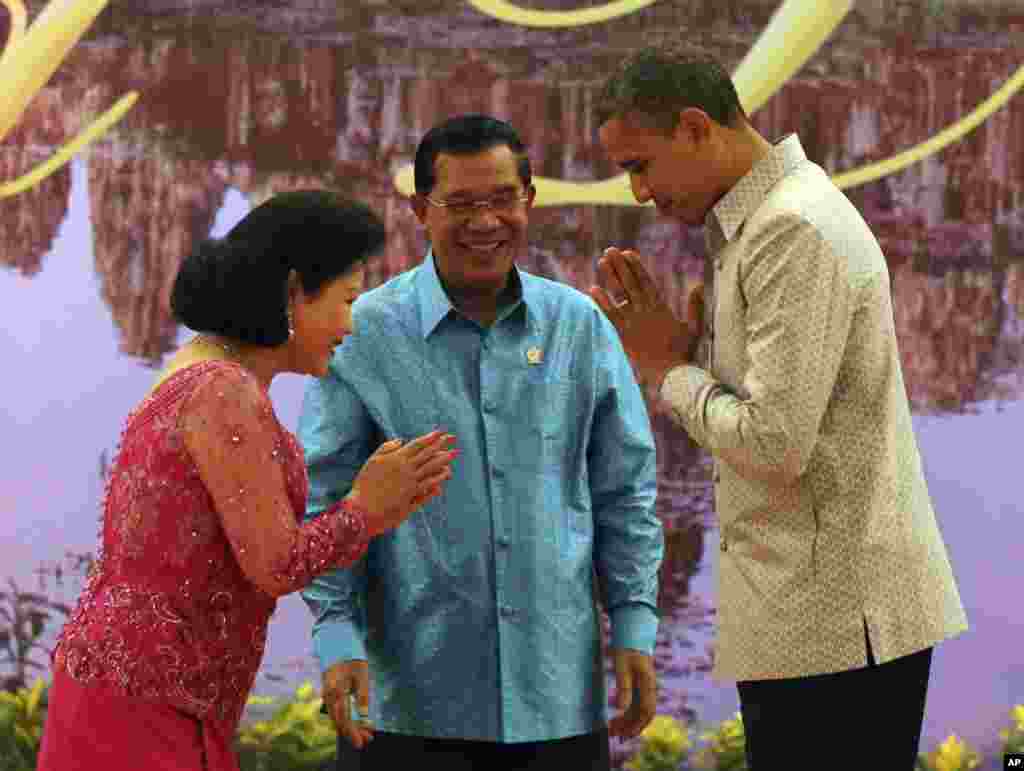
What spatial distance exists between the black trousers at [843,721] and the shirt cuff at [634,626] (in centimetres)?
50

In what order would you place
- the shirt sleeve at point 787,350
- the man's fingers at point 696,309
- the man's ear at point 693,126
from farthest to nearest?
the man's fingers at point 696,309
the man's ear at point 693,126
the shirt sleeve at point 787,350

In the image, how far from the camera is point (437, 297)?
2.73m

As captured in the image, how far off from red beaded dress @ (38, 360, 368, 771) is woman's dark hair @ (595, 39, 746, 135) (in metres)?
0.62

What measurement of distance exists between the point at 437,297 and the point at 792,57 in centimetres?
185

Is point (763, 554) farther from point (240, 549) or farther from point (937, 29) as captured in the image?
point (937, 29)

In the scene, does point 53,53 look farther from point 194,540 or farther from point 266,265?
point 194,540

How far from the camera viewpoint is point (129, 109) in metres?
4.39

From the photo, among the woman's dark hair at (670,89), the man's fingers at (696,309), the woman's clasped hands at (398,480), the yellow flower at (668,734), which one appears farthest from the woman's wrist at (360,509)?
the yellow flower at (668,734)

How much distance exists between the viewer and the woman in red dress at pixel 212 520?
2.21 m

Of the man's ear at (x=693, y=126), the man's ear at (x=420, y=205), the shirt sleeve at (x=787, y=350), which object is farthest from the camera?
the man's ear at (x=420, y=205)

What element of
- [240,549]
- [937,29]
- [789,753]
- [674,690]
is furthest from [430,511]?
[937,29]

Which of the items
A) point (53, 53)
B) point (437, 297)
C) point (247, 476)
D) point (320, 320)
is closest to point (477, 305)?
point (437, 297)

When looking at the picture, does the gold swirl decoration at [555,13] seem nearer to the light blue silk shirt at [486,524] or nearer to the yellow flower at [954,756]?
the light blue silk shirt at [486,524]

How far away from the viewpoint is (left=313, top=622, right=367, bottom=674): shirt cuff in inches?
104
